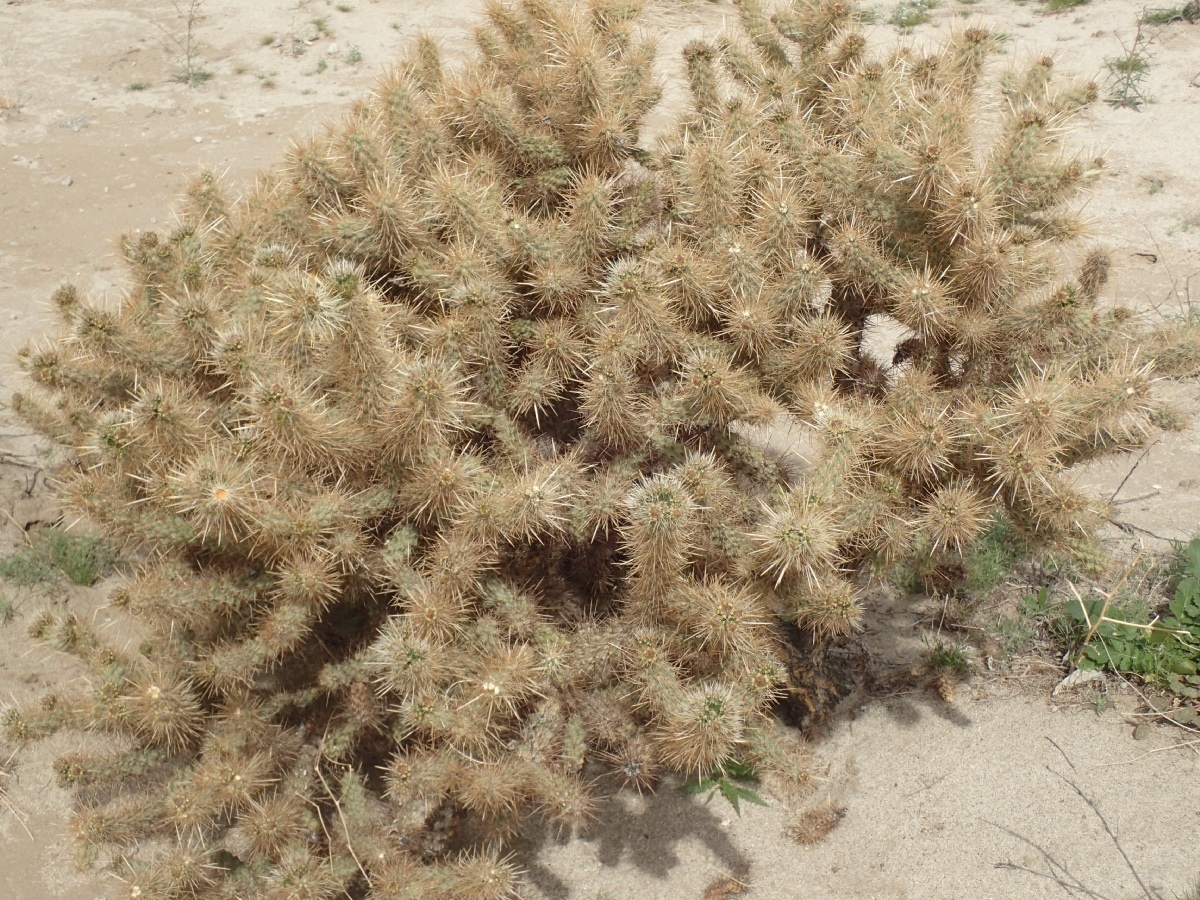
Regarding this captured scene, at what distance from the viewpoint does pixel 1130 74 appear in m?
7.62

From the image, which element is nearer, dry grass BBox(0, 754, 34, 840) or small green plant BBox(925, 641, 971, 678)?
dry grass BBox(0, 754, 34, 840)

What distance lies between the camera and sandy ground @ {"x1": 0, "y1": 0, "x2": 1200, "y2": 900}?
9.54 feet

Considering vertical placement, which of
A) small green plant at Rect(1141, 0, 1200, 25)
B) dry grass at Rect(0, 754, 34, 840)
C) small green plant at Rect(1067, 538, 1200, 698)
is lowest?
dry grass at Rect(0, 754, 34, 840)

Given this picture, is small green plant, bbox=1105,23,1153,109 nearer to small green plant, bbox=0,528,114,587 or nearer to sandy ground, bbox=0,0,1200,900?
sandy ground, bbox=0,0,1200,900

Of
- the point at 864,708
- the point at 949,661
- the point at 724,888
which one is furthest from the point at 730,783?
the point at 949,661

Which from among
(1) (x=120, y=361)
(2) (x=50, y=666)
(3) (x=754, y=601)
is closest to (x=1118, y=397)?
(3) (x=754, y=601)

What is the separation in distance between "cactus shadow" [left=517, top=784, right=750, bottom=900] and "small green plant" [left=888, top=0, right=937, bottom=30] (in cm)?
707

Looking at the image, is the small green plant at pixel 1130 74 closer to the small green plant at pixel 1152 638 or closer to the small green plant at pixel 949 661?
the small green plant at pixel 1152 638

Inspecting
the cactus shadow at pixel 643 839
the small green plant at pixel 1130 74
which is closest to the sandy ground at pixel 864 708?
the cactus shadow at pixel 643 839

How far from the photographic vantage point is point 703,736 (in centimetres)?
240

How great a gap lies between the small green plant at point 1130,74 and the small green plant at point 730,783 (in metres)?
6.49

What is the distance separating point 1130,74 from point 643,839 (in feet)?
23.4

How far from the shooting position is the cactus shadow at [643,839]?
2.98 m

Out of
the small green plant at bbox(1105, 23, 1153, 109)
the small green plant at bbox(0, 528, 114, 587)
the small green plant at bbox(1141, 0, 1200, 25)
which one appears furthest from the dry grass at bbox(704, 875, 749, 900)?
the small green plant at bbox(1141, 0, 1200, 25)
